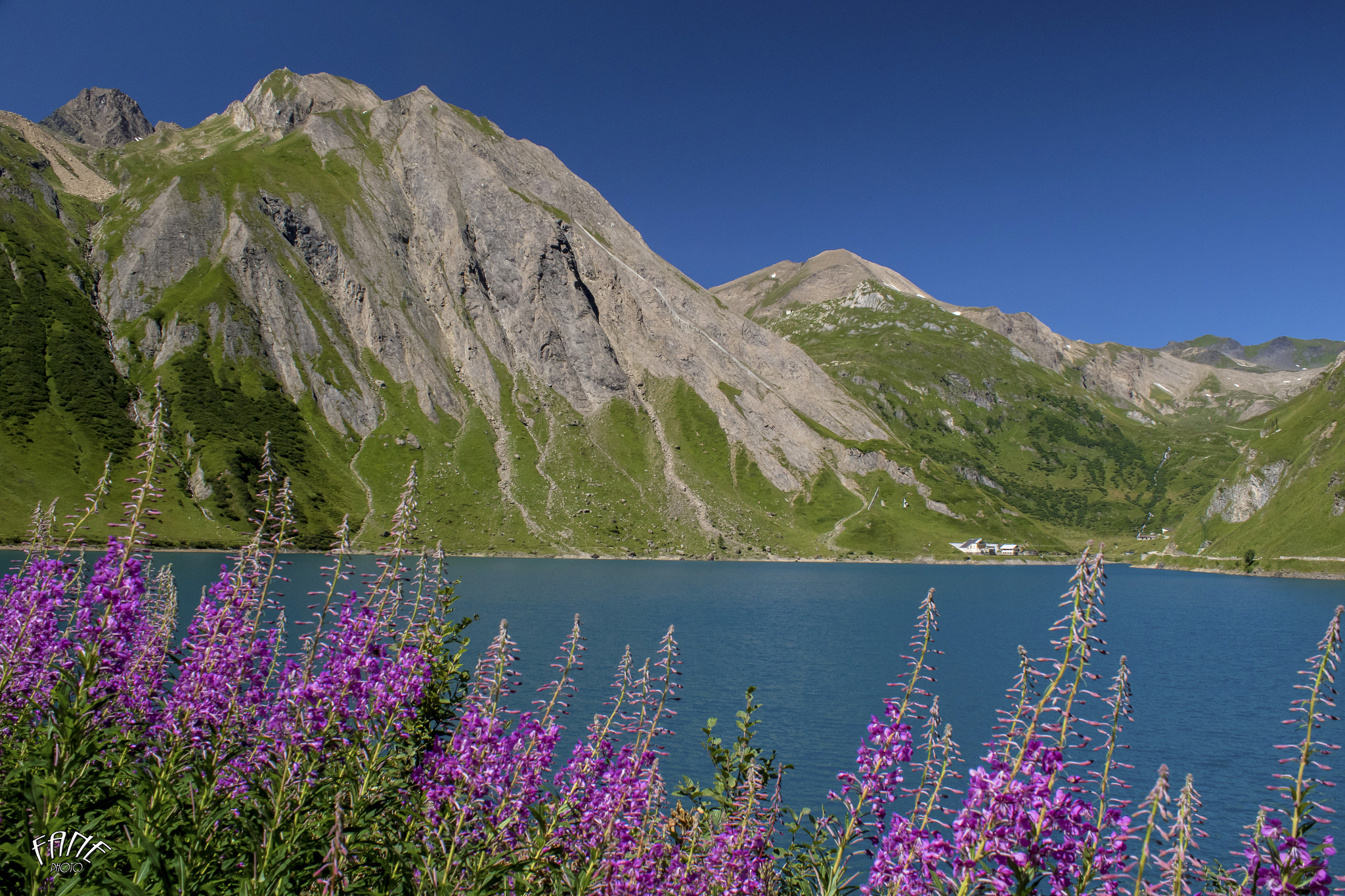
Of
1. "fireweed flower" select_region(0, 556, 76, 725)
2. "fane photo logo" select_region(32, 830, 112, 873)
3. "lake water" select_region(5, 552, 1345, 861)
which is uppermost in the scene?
"fireweed flower" select_region(0, 556, 76, 725)

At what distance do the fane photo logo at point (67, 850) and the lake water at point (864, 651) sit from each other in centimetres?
3043

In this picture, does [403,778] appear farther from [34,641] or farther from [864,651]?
[864,651]

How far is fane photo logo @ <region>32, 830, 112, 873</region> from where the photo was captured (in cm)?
631

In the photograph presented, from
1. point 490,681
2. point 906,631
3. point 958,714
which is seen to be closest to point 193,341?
point 906,631

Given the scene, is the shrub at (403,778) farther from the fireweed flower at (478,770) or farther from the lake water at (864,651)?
the lake water at (864,651)

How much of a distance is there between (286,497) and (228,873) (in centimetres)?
475

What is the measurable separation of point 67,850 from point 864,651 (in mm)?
76597

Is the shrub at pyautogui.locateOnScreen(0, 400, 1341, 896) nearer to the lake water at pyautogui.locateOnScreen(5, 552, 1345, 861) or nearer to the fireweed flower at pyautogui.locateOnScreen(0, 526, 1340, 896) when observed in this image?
the fireweed flower at pyautogui.locateOnScreen(0, 526, 1340, 896)

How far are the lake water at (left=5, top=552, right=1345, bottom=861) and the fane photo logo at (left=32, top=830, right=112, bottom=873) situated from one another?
3043cm

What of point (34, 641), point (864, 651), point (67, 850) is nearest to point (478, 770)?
point (67, 850)

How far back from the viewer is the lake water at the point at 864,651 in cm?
4266

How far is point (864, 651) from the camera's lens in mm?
76000

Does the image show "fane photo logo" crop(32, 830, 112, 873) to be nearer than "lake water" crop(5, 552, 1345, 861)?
Yes

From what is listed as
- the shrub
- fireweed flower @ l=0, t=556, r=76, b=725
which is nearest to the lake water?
the shrub
